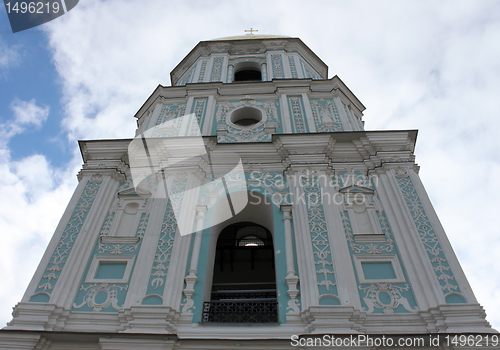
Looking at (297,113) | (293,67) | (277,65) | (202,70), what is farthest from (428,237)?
(202,70)

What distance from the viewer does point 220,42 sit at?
18828 millimetres

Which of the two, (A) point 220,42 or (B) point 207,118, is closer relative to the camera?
(B) point 207,118

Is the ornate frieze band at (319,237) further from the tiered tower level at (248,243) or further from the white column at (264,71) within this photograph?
the white column at (264,71)

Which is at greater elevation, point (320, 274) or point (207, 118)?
point (207, 118)

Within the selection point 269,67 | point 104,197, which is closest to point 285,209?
point 104,197

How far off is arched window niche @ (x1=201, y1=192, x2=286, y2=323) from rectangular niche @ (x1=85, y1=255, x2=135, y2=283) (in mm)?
1626

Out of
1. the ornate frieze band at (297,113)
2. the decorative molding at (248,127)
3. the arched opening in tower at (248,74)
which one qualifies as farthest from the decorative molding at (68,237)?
the arched opening in tower at (248,74)

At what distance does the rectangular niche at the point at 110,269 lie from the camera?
817cm

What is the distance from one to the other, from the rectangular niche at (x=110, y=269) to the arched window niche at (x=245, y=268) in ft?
5.33

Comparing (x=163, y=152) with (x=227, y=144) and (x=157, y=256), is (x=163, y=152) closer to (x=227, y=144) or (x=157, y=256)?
(x=227, y=144)

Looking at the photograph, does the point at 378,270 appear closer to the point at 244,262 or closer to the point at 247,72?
the point at 244,262

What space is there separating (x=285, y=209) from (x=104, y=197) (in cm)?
442

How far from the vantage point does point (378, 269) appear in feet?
27.0

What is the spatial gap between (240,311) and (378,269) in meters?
2.86
